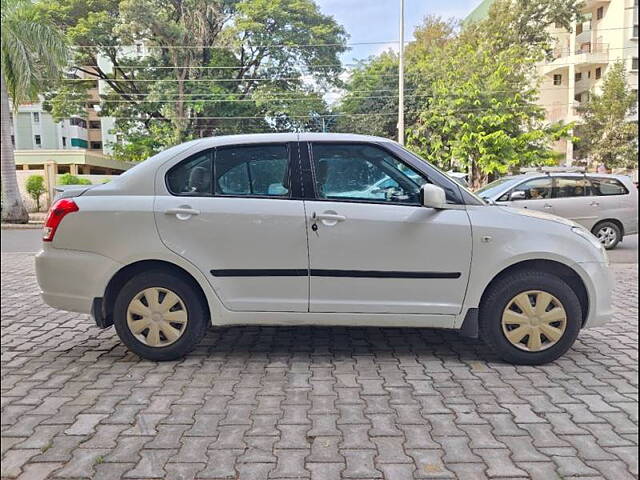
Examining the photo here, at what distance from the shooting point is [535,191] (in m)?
7.83

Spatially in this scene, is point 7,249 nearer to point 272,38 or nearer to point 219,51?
point 219,51

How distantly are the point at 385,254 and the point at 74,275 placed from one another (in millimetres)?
1990

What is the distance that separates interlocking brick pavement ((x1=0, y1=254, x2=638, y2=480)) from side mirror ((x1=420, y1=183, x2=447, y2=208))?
1049mm

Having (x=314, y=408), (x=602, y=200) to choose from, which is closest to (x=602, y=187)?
(x=602, y=200)

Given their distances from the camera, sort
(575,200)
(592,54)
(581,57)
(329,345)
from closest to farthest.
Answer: (592,54), (581,57), (329,345), (575,200)

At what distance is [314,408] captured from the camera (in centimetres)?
266

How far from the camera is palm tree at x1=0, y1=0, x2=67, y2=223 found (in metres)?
1.47

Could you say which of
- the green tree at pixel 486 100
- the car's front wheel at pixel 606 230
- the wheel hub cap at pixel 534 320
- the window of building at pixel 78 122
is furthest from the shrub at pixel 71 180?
the car's front wheel at pixel 606 230

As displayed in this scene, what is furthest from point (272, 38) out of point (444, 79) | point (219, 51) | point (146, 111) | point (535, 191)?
point (535, 191)

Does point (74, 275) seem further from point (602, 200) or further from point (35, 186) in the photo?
point (602, 200)

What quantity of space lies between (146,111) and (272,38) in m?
0.82

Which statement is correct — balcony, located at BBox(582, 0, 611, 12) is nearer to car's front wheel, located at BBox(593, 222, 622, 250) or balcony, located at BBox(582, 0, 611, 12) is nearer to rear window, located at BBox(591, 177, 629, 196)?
car's front wheel, located at BBox(593, 222, 622, 250)

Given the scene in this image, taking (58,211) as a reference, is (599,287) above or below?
below

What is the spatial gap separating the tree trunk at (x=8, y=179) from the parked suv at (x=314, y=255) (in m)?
1.41
